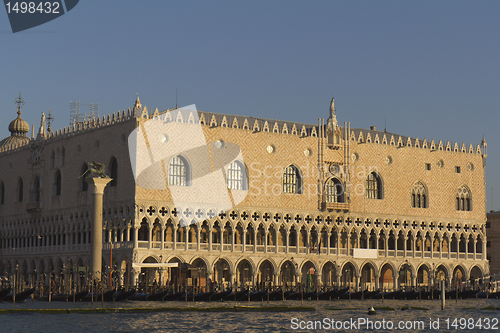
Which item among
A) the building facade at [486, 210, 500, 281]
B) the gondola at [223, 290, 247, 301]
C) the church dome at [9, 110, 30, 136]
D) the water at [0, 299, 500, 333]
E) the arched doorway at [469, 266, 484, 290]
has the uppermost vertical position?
the church dome at [9, 110, 30, 136]

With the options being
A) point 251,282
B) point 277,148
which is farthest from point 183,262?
point 277,148

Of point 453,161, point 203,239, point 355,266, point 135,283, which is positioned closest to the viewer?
point 135,283

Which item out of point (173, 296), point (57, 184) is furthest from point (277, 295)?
point (57, 184)

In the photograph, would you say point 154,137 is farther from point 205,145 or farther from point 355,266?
point 355,266

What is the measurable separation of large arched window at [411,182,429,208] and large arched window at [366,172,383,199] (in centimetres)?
314

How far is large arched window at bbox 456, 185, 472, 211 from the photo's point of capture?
72.5m

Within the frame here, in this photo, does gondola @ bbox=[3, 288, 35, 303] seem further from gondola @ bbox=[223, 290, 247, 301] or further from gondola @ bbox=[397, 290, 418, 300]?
gondola @ bbox=[397, 290, 418, 300]

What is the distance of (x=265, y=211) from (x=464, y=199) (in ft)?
61.7

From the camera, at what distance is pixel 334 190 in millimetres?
66812

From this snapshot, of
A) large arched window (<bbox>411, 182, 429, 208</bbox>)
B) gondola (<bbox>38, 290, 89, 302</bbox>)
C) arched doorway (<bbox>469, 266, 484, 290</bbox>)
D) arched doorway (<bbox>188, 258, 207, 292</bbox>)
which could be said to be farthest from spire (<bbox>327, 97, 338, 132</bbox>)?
gondola (<bbox>38, 290, 89, 302</bbox>)

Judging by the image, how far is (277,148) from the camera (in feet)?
210

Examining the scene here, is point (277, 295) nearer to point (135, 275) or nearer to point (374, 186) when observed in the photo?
point (135, 275)

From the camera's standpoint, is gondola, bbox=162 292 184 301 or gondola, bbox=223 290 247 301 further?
gondola, bbox=223 290 247 301

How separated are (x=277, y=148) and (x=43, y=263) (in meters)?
20.1
